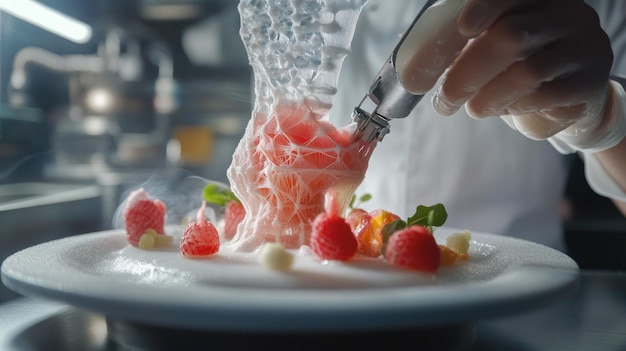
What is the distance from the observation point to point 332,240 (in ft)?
2.65

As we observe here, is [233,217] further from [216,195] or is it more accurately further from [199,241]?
[199,241]

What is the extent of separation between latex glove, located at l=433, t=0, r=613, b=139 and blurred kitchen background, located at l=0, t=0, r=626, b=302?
33.1 inches

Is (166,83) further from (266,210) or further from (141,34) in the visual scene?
(266,210)

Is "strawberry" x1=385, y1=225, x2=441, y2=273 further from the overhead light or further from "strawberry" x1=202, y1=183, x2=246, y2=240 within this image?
the overhead light

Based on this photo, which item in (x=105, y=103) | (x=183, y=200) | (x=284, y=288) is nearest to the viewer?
(x=284, y=288)

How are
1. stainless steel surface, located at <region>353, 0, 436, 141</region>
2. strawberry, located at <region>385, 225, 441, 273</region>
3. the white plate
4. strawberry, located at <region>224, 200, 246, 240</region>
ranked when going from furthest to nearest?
1. strawberry, located at <region>224, 200, 246, 240</region>
2. stainless steel surface, located at <region>353, 0, 436, 141</region>
3. strawberry, located at <region>385, 225, 441, 273</region>
4. the white plate

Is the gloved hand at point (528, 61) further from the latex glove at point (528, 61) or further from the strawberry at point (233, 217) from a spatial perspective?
the strawberry at point (233, 217)

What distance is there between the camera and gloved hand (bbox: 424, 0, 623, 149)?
845mm

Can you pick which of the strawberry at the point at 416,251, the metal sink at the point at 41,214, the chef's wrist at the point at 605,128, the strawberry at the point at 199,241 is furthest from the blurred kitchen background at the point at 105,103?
the chef's wrist at the point at 605,128

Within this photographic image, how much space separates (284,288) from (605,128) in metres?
0.78

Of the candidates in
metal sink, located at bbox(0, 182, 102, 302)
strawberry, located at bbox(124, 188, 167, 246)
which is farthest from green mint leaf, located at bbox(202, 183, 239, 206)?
metal sink, located at bbox(0, 182, 102, 302)

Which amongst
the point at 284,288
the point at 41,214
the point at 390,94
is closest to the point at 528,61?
the point at 390,94

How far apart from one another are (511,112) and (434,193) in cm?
64

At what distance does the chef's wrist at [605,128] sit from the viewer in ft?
3.66
